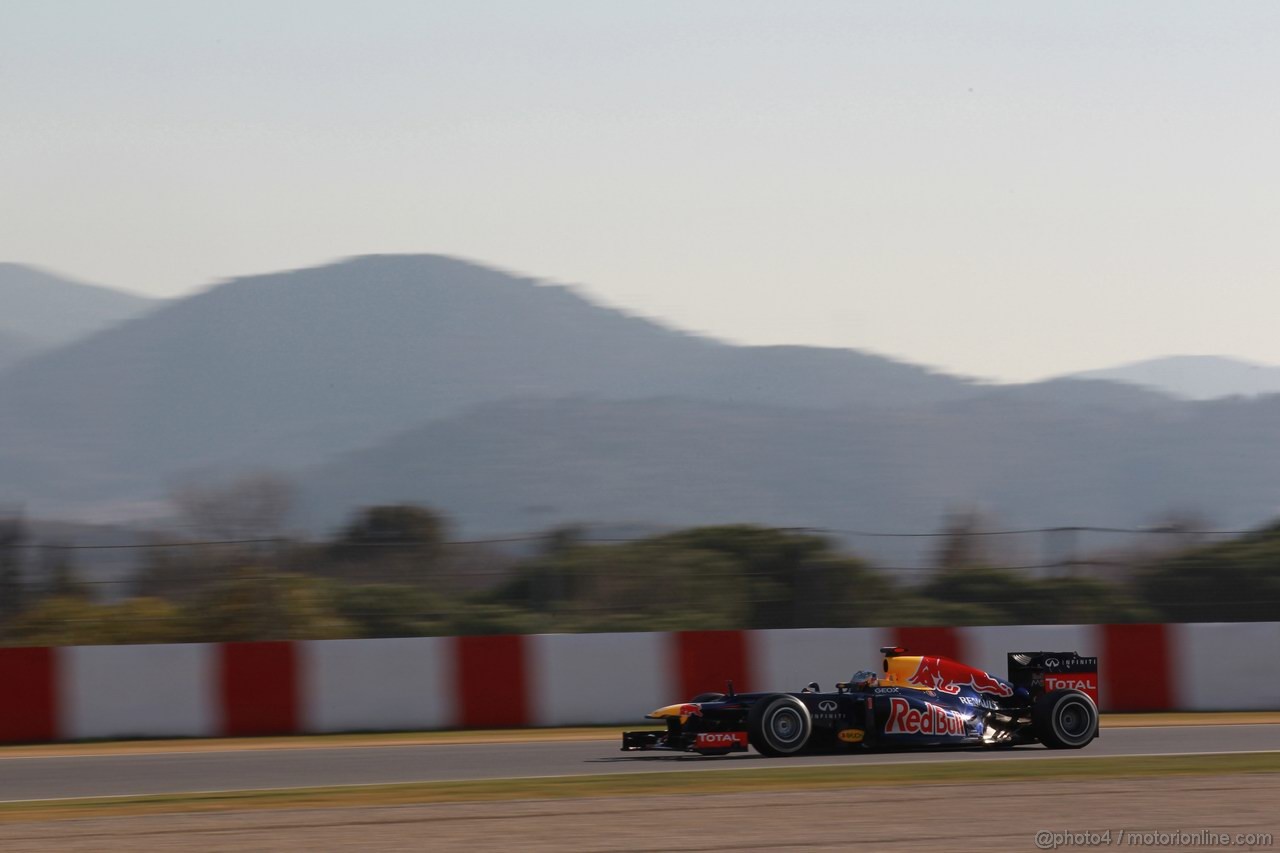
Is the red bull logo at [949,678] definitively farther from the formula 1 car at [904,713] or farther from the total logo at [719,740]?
the total logo at [719,740]

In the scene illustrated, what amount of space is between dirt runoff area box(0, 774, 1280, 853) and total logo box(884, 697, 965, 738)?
210cm

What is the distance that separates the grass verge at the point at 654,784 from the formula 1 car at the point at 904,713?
2.29 feet

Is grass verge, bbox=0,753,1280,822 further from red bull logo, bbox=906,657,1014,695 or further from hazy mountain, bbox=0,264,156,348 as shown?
hazy mountain, bbox=0,264,156,348

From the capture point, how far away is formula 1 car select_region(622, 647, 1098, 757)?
1103cm

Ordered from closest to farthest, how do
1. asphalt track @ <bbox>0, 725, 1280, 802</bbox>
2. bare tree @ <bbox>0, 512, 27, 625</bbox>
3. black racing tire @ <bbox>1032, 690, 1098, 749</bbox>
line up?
asphalt track @ <bbox>0, 725, 1280, 802</bbox> → black racing tire @ <bbox>1032, 690, 1098, 749</bbox> → bare tree @ <bbox>0, 512, 27, 625</bbox>

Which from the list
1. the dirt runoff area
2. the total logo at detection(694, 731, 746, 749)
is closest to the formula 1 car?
the total logo at detection(694, 731, 746, 749)

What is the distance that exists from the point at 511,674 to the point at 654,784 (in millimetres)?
4962

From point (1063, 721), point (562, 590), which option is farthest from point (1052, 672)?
point (562, 590)

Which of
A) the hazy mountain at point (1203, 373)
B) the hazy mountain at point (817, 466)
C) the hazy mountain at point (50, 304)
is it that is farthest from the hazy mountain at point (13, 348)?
the hazy mountain at point (1203, 373)

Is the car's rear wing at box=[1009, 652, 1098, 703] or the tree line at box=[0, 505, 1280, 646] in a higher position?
the tree line at box=[0, 505, 1280, 646]

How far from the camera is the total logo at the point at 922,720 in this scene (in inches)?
441

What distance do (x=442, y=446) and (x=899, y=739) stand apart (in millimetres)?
55182

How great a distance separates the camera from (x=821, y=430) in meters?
66.3

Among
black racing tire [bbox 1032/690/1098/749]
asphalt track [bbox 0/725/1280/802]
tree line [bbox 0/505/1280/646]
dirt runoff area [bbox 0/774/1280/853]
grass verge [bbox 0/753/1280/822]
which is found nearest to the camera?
dirt runoff area [bbox 0/774/1280/853]
